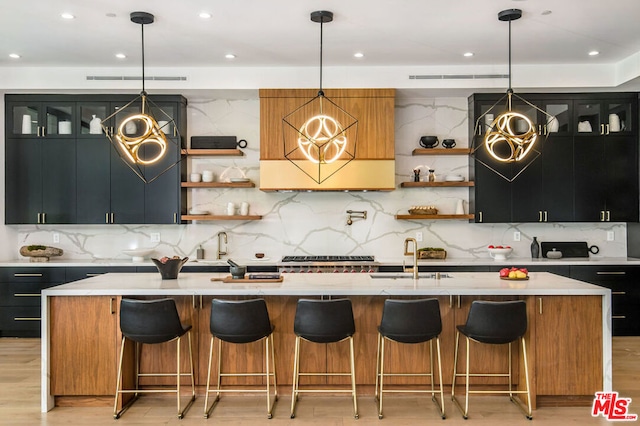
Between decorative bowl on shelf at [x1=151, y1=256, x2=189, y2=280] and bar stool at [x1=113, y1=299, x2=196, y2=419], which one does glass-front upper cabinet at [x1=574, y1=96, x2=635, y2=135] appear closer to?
decorative bowl on shelf at [x1=151, y1=256, x2=189, y2=280]

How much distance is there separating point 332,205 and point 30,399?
3.66 metres

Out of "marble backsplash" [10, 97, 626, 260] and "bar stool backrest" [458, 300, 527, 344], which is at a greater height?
"marble backsplash" [10, 97, 626, 260]

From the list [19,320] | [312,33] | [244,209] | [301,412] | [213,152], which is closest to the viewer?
[301,412]

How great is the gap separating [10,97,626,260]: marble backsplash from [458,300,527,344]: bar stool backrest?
2736 mm

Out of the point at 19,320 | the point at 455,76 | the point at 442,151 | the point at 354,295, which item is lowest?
the point at 19,320

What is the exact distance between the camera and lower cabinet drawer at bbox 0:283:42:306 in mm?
5617

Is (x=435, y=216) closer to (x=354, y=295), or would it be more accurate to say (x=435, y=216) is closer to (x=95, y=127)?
(x=354, y=295)

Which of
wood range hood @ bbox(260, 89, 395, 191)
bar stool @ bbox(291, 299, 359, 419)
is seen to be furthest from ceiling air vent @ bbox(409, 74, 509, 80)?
bar stool @ bbox(291, 299, 359, 419)

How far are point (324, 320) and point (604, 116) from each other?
4.49m

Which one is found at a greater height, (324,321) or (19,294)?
(324,321)

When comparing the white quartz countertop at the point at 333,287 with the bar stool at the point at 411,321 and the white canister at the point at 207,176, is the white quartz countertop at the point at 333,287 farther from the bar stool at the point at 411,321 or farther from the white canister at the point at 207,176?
the white canister at the point at 207,176

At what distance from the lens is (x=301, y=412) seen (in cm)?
355

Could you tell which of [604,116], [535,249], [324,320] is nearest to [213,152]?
[324,320]

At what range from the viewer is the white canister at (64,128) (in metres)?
5.87
